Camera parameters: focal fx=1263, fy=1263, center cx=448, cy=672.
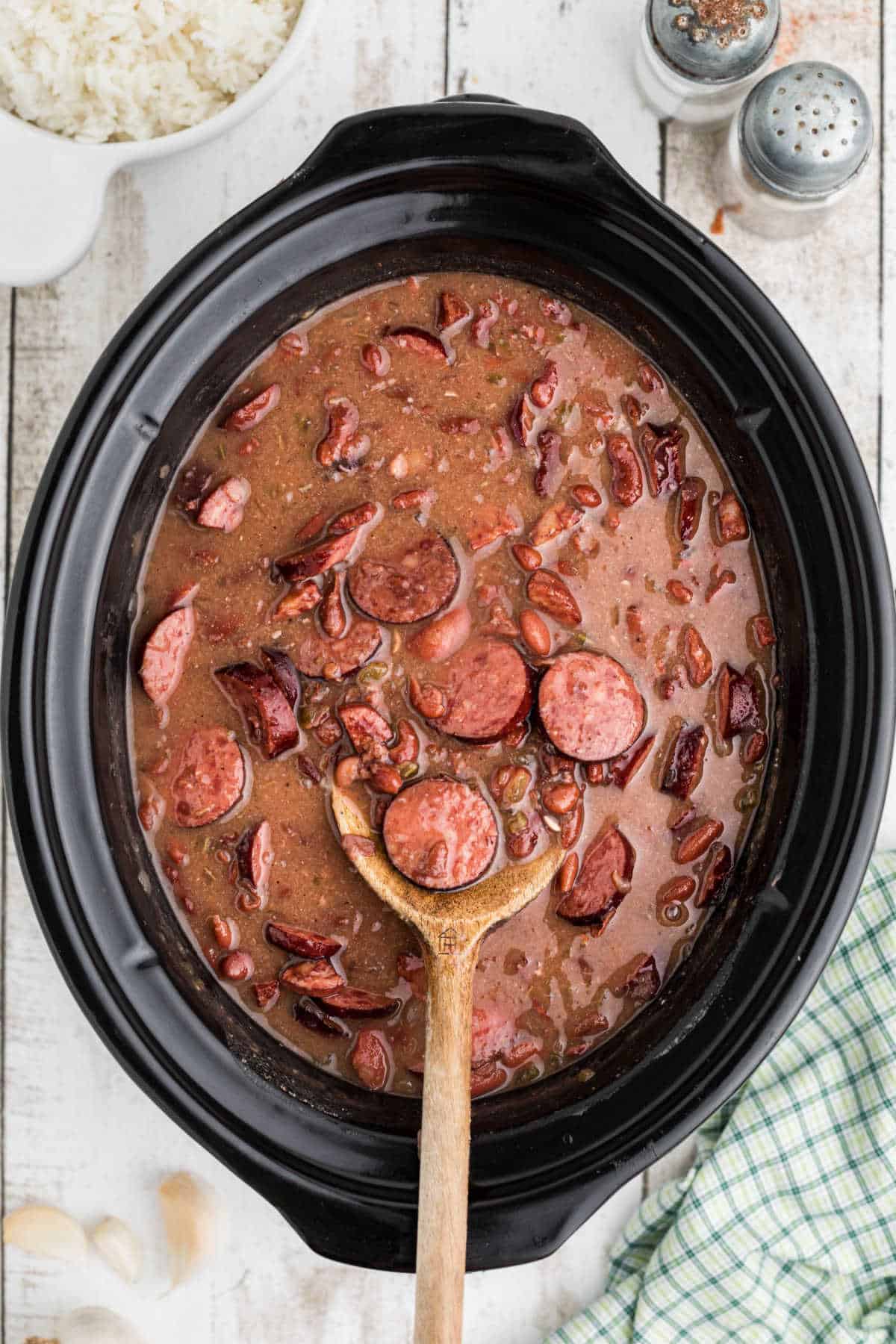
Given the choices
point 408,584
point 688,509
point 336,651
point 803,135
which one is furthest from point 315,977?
point 803,135

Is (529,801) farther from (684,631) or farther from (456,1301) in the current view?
(456,1301)

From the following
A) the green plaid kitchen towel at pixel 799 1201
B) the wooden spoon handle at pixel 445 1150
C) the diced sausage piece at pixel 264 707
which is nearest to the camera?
the wooden spoon handle at pixel 445 1150

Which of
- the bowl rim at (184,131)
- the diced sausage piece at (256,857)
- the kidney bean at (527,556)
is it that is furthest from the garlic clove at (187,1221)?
the bowl rim at (184,131)

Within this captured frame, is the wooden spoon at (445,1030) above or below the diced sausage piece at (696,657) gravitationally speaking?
below

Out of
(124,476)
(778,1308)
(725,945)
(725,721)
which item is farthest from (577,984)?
(124,476)

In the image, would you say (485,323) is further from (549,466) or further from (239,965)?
(239,965)

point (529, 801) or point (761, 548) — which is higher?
point (761, 548)

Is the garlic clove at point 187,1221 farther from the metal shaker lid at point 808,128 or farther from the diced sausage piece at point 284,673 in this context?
the metal shaker lid at point 808,128
